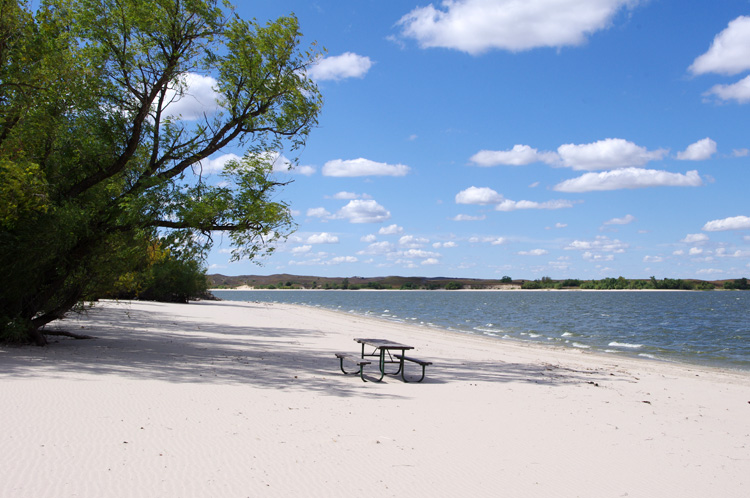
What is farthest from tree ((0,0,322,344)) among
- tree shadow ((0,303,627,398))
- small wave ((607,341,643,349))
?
small wave ((607,341,643,349))

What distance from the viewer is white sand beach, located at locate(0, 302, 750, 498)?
17.1ft

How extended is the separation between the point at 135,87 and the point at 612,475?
518 inches

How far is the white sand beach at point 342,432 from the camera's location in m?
5.21

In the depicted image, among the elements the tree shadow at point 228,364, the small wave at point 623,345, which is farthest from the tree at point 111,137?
the small wave at point 623,345

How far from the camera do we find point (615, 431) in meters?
7.69

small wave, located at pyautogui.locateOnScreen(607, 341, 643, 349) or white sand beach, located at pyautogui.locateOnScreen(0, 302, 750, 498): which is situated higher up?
white sand beach, located at pyautogui.locateOnScreen(0, 302, 750, 498)

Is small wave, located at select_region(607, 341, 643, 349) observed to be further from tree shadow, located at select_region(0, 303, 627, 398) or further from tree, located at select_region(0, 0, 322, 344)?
tree, located at select_region(0, 0, 322, 344)

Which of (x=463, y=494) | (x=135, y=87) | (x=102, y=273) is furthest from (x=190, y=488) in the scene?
(x=135, y=87)

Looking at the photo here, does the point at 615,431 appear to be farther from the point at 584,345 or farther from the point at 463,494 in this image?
the point at 584,345

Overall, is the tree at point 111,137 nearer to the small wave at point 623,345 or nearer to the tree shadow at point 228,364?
the tree shadow at point 228,364

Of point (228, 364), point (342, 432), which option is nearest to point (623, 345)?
point (228, 364)

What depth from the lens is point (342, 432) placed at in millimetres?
6969

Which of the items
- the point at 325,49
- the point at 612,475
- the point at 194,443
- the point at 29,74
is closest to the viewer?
→ the point at 612,475

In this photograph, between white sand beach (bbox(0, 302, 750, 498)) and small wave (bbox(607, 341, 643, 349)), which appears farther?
small wave (bbox(607, 341, 643, 349))
